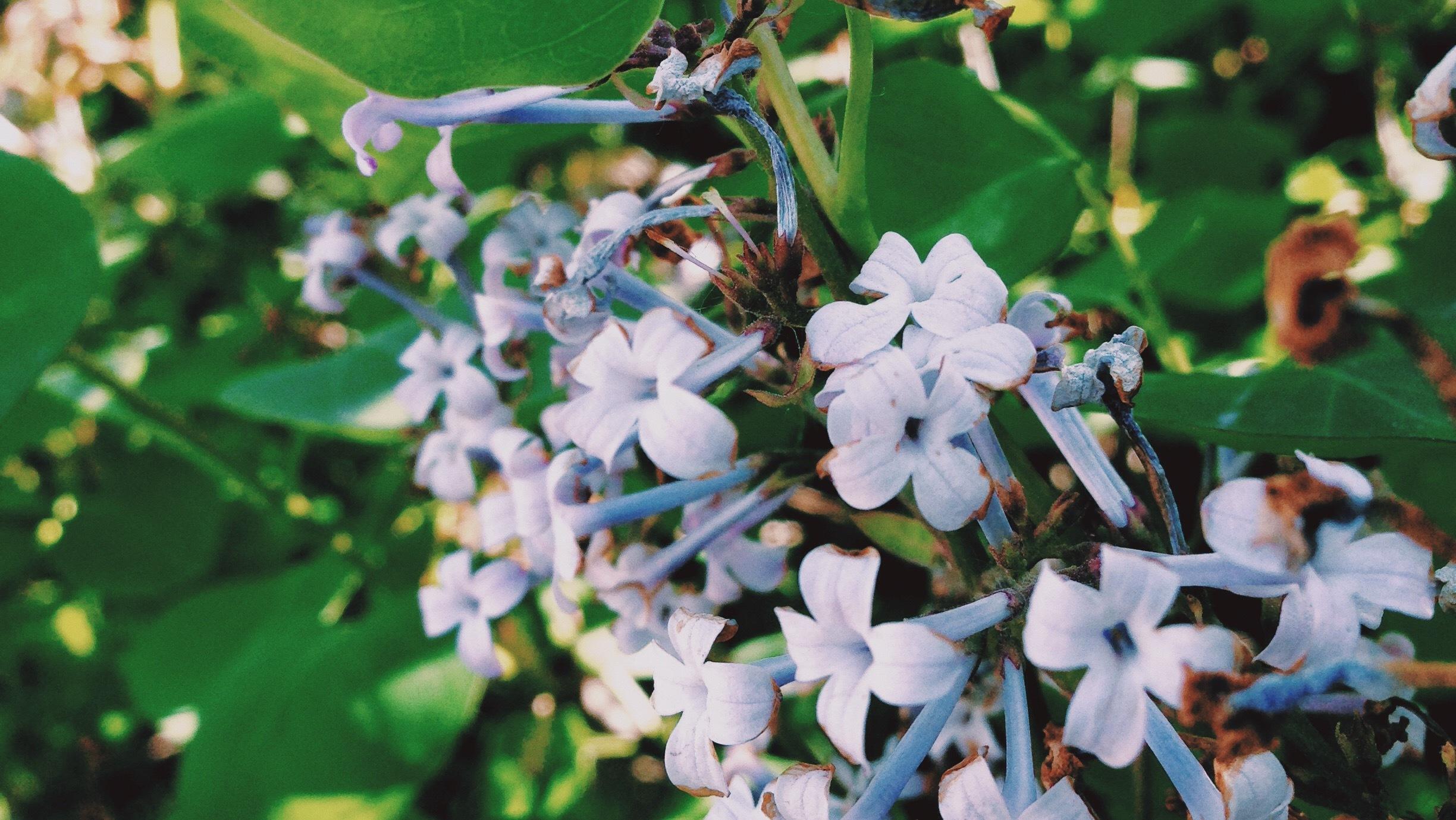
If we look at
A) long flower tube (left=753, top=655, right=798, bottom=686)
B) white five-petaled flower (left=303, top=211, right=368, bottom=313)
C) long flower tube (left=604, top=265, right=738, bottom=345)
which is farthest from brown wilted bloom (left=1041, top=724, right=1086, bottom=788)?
white five-petaled flower (left=303, top=211, right=368, bottom=313)

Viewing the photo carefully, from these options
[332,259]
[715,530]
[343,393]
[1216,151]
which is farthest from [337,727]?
[1216,151]

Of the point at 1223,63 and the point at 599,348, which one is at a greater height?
the point at 599,348

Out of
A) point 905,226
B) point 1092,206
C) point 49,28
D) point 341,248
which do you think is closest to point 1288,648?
point 905,226

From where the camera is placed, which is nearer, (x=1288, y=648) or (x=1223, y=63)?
(x=1288, y=648)

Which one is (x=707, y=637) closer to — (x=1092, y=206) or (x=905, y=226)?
(x=905, y=226)

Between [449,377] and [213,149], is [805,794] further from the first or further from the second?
[213,149]

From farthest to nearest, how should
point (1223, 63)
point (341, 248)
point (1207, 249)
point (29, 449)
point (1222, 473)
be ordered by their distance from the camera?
point (29, 449) → point (1223, 63) → point (1207, 249) → point (341, 248) → point (1222, 473)
